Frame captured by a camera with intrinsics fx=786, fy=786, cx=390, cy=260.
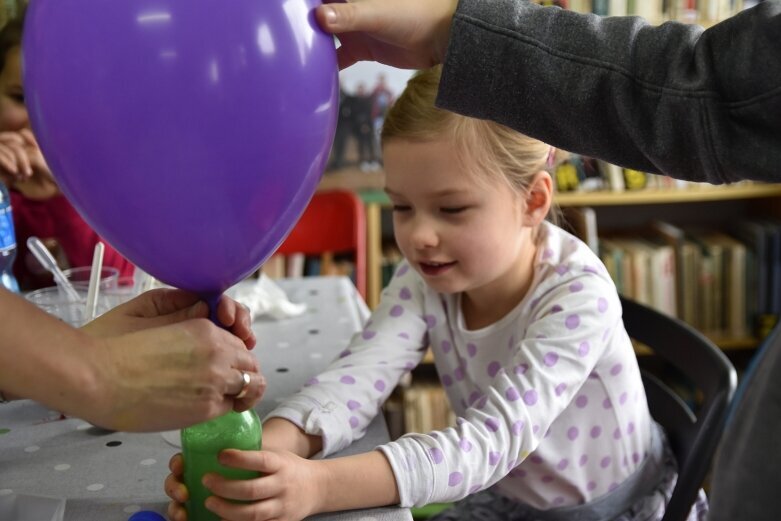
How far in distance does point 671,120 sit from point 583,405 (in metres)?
0.48

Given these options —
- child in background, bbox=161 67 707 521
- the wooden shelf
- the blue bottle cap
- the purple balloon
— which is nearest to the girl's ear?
child in background, bbox=161 67 707 521

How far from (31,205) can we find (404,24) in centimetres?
108

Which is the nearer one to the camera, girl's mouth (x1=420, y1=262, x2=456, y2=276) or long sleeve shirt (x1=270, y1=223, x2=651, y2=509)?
long sleeve shirt (x1=270, y1=223, x2=651, y2=509)

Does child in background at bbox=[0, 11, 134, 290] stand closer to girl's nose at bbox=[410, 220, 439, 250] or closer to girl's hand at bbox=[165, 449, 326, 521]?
girl's nose at bbox=[410, 220, 439, 250]

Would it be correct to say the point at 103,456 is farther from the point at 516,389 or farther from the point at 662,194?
the point at 662,194

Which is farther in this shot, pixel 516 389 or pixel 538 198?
pixel 538 198

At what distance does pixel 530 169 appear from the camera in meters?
1.02

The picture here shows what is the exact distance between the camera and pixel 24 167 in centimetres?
128

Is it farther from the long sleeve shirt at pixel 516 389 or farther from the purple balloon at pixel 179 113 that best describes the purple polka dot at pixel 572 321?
the purple balloon at pixel 179 113

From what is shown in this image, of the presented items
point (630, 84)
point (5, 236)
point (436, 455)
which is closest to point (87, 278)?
point (5, 236)

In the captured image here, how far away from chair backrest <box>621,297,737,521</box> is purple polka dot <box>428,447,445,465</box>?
0.31m

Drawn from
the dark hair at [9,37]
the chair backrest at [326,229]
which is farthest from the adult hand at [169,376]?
the chair backrest at [326,229]

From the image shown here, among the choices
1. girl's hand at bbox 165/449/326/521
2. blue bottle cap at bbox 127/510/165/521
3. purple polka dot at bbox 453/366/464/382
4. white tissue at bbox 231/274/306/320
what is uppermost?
girl's hand at bbox 165/449/326/521

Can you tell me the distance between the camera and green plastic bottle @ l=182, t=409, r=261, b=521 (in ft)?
2.09
